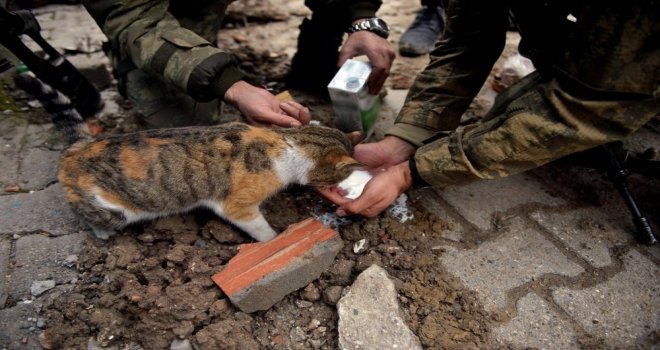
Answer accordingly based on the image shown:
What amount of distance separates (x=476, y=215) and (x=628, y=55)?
1413mm

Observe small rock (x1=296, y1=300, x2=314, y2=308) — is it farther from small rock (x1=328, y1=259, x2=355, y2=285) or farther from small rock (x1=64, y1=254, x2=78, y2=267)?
small rock (x1=64, y1=254, x2=78, y2=267)

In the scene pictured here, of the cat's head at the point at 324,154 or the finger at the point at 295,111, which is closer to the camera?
the cat's head at the point at 324,154

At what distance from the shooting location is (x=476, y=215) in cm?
294

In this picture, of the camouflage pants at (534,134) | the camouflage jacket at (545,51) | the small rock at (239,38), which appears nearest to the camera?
the camouflage jacket at (545,51)

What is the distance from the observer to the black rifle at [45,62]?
329cm

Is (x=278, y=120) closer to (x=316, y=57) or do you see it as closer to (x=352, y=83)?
(x=352, y=83)

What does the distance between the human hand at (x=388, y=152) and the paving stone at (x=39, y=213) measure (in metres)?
1.95

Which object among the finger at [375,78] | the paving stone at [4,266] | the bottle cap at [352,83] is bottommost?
the paving stone at [4,266]

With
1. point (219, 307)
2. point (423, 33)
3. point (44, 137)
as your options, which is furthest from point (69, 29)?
point (219, 307)

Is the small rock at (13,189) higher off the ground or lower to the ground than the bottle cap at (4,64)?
lower

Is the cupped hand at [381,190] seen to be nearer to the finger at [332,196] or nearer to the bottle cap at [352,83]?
the finger at [332,196]

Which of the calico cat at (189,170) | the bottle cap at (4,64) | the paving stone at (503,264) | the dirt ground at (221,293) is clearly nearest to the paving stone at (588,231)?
the paving stone at (503,264)

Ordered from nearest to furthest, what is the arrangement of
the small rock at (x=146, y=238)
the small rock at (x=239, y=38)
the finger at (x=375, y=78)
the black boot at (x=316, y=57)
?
the small rock at (x=146, y=238)
the finger at (x=375, y=78)
the black boot at (x=316, y=57)
the small rock at (x=239, y=38)

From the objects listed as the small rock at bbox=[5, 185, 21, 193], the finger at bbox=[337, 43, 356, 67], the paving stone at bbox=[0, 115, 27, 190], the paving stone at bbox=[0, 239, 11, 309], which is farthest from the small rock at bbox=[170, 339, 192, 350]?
the finger at bbox=[337, 43, 356, 67]
